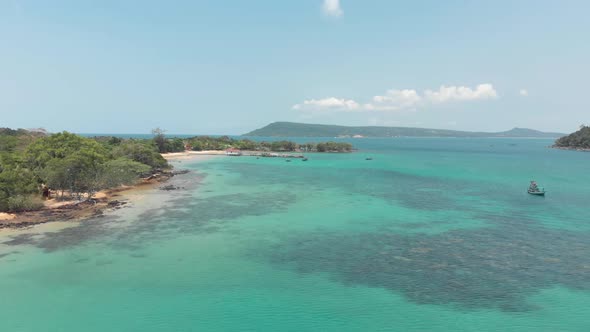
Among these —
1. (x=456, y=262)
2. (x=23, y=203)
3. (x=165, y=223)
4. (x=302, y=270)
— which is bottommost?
(x=456, y=262)

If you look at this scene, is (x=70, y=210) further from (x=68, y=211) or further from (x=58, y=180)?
(x=58, y=180)

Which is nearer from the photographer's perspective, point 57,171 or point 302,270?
point 302,270

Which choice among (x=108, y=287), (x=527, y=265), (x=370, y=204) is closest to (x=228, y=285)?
(x=108, y=287)

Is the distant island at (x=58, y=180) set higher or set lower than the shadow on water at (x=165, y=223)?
higher

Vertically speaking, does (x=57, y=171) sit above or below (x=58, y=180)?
above

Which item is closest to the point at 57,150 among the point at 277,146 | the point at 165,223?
the point at 165,223

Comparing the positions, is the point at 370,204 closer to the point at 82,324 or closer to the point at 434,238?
the point at 434,238

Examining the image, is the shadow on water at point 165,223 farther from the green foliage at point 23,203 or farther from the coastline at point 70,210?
the green foliage at point 23,203

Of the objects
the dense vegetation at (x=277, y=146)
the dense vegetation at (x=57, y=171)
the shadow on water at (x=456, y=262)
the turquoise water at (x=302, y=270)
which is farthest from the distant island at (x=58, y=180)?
the dense vegetation at (x=277, y=146)

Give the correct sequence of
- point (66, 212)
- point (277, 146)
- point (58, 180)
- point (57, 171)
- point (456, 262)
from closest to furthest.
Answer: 1. point (456, 262)
2. point (66, 212)
3. point (57, 171)
4. point (58, 180)
5. point (277, 146)
